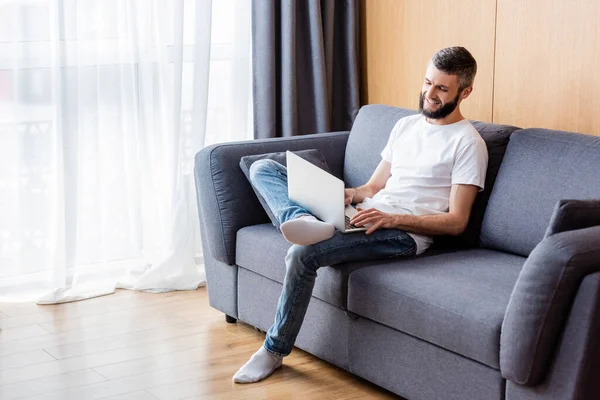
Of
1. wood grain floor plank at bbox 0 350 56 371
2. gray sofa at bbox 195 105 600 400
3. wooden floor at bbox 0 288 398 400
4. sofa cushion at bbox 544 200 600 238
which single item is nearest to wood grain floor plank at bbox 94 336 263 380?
wooden floor at bbox 0 288 398 400

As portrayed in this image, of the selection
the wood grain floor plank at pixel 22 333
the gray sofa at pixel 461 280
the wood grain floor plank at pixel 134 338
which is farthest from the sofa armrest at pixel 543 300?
the wood grain floor plank at pixel 22 333

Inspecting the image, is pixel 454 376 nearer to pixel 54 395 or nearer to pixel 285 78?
pixel 54 395

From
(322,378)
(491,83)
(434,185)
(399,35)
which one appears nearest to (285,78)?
(399,35)

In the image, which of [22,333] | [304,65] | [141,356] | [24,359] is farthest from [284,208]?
[304,65]

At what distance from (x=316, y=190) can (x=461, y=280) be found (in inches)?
23.4

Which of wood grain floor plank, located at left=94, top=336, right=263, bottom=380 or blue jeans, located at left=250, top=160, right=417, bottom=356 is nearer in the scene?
blue jeans, located at left=250, top=160, right=417, bottom=356

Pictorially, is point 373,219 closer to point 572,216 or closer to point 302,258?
point 302,258

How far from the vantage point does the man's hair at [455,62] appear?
3189 millimetres

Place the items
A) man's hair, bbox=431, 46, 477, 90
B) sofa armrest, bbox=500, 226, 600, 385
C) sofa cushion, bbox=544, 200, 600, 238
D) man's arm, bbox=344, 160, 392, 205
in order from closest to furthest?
1. sofa armrest, bbox=500, 226, 600, 385
2. sofa cushion, bbox=544, 200, 600, 238
3. man's hair, bbox=431, 46, 477, 90
4. man's arm, bbox=344, 160, 392, 205

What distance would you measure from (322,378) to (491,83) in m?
1.43

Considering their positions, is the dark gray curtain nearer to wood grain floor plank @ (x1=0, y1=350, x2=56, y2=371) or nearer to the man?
the man

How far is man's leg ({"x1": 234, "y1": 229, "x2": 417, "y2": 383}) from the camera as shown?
3.00m

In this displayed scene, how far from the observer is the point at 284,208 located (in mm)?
3244

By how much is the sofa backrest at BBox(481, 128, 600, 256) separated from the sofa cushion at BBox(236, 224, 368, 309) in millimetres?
520
